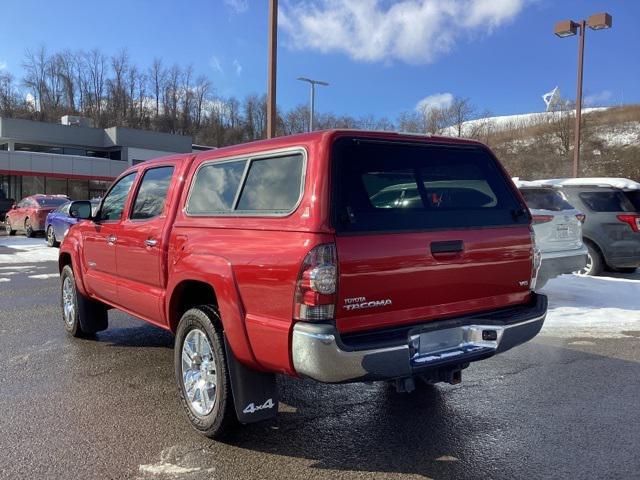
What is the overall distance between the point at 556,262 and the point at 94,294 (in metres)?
6.19

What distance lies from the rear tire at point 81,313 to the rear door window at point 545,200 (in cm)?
668

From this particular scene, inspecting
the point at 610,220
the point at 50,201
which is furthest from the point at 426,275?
the point at 50,201

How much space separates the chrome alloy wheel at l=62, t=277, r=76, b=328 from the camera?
6236 millimetres

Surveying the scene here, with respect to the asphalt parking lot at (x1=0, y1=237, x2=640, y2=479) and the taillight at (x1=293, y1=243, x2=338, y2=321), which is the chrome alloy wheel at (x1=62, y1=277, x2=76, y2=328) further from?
the taillight at (x1=293, y1=243, x2=338, y2=321)

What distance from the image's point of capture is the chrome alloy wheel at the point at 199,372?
12.4ft

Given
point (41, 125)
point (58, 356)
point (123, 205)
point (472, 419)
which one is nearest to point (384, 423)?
point (472, 419)

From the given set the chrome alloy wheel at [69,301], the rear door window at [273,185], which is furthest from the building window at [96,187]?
the rear door window at [273,185]

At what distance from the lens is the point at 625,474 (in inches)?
127

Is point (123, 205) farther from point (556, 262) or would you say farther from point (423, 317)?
point (556, 262)

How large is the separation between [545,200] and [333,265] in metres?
7.08

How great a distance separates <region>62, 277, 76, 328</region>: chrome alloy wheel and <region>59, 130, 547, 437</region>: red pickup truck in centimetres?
217

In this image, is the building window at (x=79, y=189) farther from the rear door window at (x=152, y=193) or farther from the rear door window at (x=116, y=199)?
the rear door window at (x=152, y=193)

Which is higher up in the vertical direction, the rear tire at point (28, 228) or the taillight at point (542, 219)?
the taillight at point (542, 219)

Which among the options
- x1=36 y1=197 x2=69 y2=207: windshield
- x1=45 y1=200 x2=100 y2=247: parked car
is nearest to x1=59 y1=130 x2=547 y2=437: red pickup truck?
x1=45 y1=200 x2=100 y2=247: parked car
